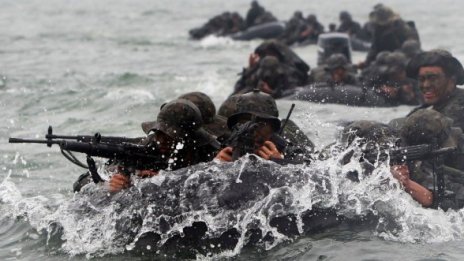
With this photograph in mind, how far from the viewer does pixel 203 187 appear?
7.57 metres

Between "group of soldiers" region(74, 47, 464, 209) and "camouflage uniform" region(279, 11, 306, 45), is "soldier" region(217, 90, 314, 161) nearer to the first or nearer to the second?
"group of soldiers" region(74, 47, 464, 209)

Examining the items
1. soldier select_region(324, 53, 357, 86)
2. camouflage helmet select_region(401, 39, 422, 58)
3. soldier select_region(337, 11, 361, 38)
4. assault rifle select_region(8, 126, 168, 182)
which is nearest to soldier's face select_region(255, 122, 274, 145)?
assault rifle select_region(8, 126, 168, 182)

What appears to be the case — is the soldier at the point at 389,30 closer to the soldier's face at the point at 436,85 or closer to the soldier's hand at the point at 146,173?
the soldier's face at the point at 436,85

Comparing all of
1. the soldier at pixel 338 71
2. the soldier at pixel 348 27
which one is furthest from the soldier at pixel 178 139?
the soldier at pixel 348 27

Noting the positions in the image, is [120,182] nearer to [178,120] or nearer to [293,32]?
[178,120]

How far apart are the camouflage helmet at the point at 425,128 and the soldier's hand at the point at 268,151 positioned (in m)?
1.66

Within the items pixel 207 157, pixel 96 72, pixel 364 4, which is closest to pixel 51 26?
pixel 96 72

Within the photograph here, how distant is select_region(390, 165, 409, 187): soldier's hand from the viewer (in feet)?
27.4

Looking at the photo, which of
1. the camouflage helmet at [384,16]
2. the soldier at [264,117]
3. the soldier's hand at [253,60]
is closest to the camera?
the soldier at [264,117]

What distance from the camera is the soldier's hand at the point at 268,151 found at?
25.1ft

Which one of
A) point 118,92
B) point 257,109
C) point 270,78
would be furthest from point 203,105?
point 118,92

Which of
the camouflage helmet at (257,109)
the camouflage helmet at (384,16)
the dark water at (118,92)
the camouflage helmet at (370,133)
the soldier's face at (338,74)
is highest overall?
the camouflage helmet at (384,16)

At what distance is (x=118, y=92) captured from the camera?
19.8 meters

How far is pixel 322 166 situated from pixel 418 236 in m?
1.02
